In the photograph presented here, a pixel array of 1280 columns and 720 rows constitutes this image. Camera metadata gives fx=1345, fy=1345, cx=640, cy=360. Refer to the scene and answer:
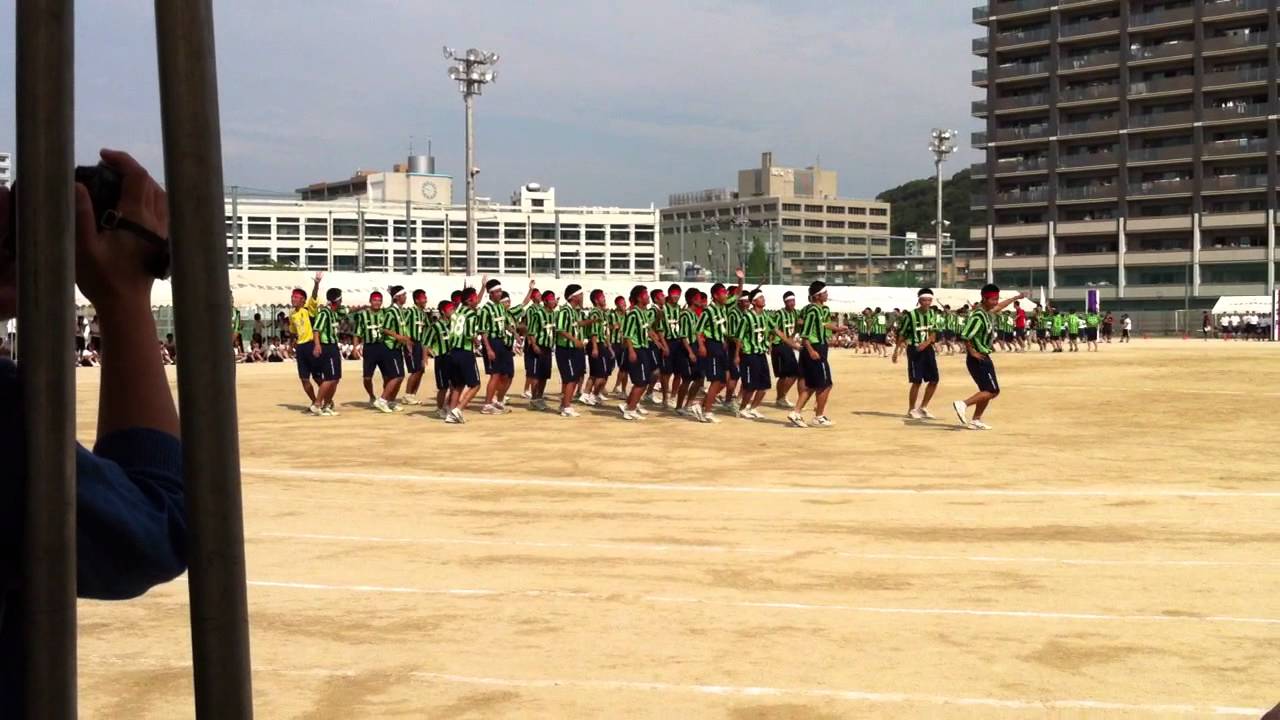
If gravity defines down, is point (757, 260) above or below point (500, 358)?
above

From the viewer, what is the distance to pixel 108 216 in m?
1.83

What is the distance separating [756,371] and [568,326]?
3.29 m

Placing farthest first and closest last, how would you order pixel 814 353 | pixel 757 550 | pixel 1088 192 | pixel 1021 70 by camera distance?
pixel 1021 70 < pixel 1088 192 < pixel 814 353 < pixel 757 550

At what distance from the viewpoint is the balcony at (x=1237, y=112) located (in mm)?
90875

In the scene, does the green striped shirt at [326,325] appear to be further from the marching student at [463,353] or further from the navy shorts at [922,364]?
the navy shorts at [922,364]

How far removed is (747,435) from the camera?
18438mm

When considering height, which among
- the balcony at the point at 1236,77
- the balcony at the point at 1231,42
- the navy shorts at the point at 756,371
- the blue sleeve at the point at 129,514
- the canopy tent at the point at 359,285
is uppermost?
the balcony at the point at 1231,42

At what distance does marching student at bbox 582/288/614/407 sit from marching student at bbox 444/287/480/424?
2380mm

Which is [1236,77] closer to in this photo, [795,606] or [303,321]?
[303,321]

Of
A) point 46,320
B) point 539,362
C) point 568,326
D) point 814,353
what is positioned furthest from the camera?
point 539,362

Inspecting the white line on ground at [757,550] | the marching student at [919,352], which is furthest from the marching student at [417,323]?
the white line on ground at [757,550]

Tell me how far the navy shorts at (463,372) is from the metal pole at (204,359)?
18835mm

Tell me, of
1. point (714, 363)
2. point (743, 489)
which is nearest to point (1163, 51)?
point (714, 363)

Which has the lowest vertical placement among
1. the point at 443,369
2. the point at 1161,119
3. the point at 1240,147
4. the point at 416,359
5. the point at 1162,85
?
the point at 443,369
